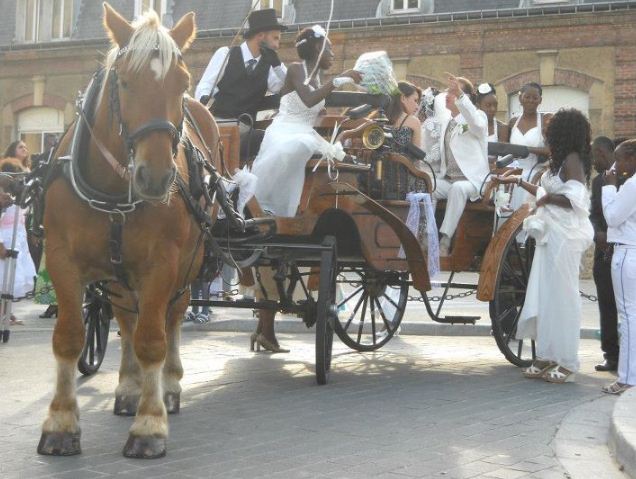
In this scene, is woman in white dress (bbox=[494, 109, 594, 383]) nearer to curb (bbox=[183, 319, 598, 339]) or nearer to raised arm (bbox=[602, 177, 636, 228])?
raised arm (bbox=[602, 177, 636, 228])

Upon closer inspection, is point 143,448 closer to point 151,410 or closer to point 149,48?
A: point 151,410

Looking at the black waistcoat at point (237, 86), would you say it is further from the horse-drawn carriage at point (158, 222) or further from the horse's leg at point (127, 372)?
the horse's leg at point (127, 372)

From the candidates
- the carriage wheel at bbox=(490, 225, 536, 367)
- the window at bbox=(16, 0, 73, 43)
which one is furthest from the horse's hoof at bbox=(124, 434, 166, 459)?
the window at bbox=(16, 0, 73, 43)

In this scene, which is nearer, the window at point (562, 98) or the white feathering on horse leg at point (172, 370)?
the white feathering on horse leg at point (172, 370)

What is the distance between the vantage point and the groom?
8.75 metres

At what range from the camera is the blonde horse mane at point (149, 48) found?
5.38m

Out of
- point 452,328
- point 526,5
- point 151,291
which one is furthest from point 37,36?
point 151,291

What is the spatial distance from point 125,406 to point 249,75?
126 inches

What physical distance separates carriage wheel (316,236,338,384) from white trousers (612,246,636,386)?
7.10ft

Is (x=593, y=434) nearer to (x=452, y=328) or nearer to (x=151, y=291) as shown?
(x=151, y=291)

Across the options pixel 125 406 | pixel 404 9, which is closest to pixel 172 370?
pixel 125 406

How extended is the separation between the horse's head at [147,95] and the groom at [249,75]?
9.93ft

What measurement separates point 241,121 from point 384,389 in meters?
2.48

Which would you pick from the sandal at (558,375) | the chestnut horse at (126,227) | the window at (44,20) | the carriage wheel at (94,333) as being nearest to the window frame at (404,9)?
the window at (44,20)
